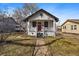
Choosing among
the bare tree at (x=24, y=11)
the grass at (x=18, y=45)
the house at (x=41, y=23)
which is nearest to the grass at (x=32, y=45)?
the grass at (x=18, y=45)

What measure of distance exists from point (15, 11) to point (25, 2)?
0.22 m

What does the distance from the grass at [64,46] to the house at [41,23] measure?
13 cm

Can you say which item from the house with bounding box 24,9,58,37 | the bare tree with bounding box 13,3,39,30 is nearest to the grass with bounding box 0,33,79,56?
the house with bounding box 24,9,58,37

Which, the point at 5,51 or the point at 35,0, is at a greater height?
the point at 35,0

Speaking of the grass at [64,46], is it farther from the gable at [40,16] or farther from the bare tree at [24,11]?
the bare tree at [24,11]

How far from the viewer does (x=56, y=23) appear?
1023 centimetres

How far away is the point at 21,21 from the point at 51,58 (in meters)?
0.79

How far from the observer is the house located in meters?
10.2

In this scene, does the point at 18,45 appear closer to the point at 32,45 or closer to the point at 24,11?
the point at 32,45

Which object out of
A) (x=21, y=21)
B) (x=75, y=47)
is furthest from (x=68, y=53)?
(x=21, y=21)

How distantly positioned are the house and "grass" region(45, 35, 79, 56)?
5.3 inches

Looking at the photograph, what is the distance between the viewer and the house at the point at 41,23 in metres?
10.2

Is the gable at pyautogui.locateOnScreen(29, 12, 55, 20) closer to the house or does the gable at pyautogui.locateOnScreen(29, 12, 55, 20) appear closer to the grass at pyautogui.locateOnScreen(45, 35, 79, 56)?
the house

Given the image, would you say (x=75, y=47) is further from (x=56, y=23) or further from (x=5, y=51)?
(x=5, y=51)
